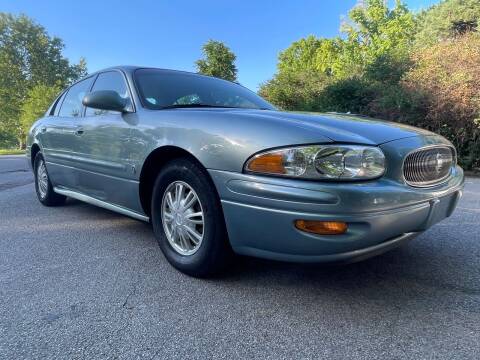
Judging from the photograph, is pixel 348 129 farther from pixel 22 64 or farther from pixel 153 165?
pixel 22 64

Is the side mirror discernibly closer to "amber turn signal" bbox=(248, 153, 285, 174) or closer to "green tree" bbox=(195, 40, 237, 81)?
"amber turn signal" bbox=(248, 153, 285, 174)

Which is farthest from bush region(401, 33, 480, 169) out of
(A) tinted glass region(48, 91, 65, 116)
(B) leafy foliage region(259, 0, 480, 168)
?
(A) tinted glass region(48, 91, 65, 116)

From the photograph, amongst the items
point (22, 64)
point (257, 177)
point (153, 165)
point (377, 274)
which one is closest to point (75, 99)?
point (153, 165)

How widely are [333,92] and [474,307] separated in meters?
12.4

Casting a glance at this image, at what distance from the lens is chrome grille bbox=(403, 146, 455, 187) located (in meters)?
2.10

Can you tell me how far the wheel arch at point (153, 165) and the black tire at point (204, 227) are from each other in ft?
0.17

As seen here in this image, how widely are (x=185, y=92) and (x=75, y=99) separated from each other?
1.60 meters

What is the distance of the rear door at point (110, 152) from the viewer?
9.34ft

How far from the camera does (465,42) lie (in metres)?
10.3

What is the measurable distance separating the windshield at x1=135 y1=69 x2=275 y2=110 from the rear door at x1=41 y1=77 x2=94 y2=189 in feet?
2.95

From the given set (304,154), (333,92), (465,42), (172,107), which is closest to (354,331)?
(304,154)

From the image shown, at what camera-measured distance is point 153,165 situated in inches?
106

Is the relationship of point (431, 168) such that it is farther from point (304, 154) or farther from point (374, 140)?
point (304, 154)

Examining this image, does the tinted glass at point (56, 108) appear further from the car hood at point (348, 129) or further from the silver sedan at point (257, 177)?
the car hood at point (348, 129)
